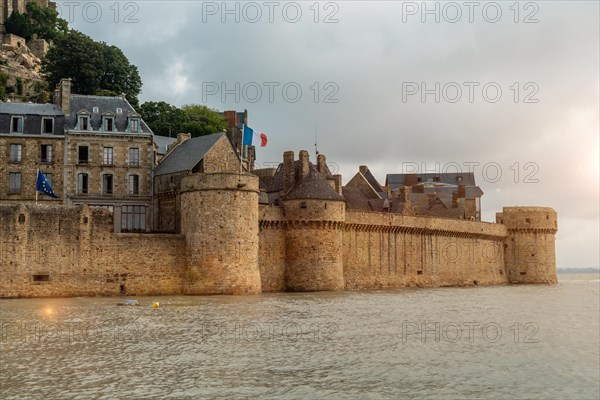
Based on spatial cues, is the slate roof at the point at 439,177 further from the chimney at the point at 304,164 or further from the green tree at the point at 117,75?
the chimney at the point at 304,164

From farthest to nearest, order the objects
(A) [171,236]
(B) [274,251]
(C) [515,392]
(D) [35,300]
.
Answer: (B) [274,251], (A) [171,236], (D) [35,300], (C) [515,392]

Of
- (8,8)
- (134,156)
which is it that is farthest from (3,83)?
(134,156)

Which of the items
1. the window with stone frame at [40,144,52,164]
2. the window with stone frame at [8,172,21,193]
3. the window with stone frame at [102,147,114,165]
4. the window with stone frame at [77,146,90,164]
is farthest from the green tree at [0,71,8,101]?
the window with stone frame at [102,147,114,165]

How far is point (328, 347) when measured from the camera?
23.0m

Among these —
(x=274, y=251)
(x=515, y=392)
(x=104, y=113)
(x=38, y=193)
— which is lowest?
(x=515, y=392)

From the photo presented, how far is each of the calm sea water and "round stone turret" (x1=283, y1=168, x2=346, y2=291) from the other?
10.8 m

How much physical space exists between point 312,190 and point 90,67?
96.7 ft

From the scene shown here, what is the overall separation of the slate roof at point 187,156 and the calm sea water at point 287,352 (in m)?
13.5

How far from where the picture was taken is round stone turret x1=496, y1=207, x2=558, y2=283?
72.1 m

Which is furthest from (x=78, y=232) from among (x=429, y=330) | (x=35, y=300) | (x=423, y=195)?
(x=423, y=195)

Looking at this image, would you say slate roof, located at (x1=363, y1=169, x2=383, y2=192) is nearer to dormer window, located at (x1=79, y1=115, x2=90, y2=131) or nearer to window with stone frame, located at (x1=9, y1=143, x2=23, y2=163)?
dormer window, located at (x1=79, y1=115, x2=90, y2=131)

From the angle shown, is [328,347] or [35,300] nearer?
[328,347]

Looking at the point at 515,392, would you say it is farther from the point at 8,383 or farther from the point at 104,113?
the point at 104,113

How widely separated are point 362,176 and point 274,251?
86.6 feet
